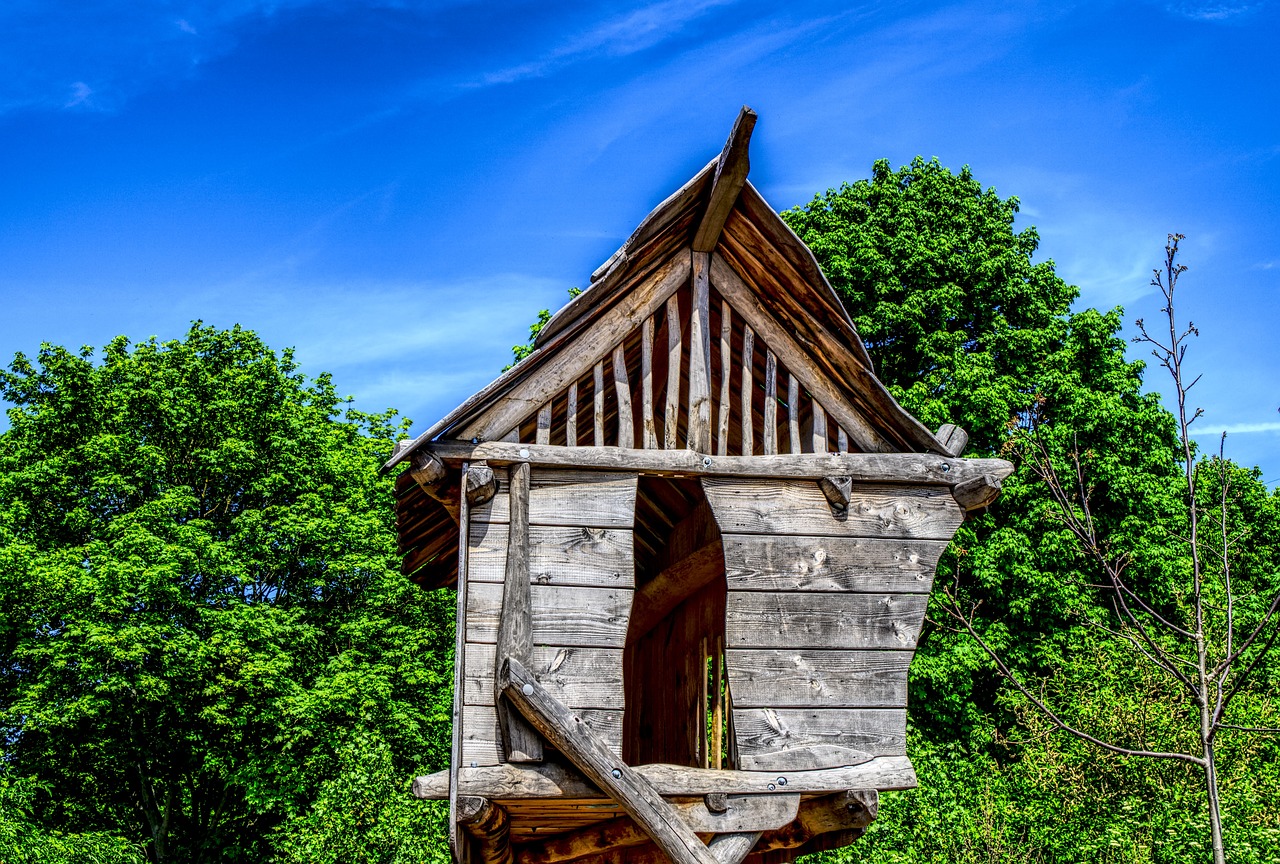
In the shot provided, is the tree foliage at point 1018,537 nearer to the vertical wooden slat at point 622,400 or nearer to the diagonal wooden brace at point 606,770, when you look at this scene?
the diagonal wooden brace at point 606,770

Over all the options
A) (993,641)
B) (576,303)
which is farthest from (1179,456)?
(576,303)

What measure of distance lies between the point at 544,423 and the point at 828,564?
196cm

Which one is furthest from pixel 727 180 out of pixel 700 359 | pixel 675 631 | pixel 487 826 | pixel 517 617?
pixel 675 631

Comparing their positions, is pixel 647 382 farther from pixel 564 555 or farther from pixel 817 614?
pixel 817 614

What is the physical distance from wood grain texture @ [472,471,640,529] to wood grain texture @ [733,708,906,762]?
1.38 meters

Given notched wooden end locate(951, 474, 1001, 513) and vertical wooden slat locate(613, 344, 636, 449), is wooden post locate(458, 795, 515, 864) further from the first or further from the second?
notched wooden end locate(951, 474, 1001, 513)

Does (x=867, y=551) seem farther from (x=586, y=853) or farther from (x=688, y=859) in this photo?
(x=586, y=853)

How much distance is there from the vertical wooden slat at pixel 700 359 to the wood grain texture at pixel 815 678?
1.32 metres

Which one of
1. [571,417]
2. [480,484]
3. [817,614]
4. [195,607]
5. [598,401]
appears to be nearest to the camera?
[480,484]

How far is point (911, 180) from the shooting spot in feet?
74.0

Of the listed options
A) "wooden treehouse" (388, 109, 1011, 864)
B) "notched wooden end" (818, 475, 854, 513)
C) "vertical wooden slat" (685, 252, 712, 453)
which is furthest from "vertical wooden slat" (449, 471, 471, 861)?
"notched wooden end" (818, 475, 854, 513)

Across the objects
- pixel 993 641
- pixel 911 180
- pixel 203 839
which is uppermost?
pixel 911 180

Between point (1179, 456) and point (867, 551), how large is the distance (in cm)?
1514

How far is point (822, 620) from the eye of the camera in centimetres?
663
